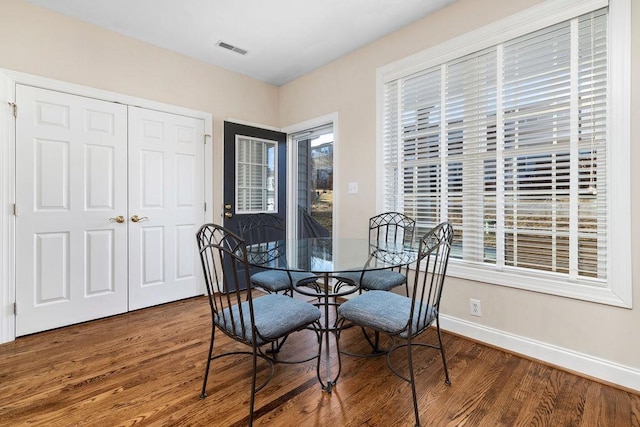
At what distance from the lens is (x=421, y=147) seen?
107 inches

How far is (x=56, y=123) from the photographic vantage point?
2.54 m

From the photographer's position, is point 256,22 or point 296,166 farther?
point 296,166

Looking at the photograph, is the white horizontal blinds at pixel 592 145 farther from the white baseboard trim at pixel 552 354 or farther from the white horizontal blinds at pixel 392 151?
the white horizontal blinds at pixel 392 151

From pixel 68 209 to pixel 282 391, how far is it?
7.84 feet

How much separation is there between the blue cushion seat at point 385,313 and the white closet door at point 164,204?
2243 millimetres

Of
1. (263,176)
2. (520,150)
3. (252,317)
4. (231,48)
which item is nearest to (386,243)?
(520,150)

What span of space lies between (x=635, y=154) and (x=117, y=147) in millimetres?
3865

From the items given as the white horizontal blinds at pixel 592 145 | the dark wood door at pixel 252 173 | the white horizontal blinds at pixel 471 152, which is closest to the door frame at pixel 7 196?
the dark wood door at pixel 252 173

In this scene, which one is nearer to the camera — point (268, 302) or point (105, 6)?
point (268, 302)

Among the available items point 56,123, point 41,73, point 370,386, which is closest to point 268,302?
point 370,386

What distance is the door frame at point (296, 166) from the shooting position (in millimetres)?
3400

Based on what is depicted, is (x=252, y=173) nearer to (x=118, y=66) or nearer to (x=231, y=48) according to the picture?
(x=231, y=48)

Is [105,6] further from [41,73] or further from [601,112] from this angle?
[601,112]

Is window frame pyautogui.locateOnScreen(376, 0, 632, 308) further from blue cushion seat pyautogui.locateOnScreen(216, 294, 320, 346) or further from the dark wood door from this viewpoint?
the dark wood door
